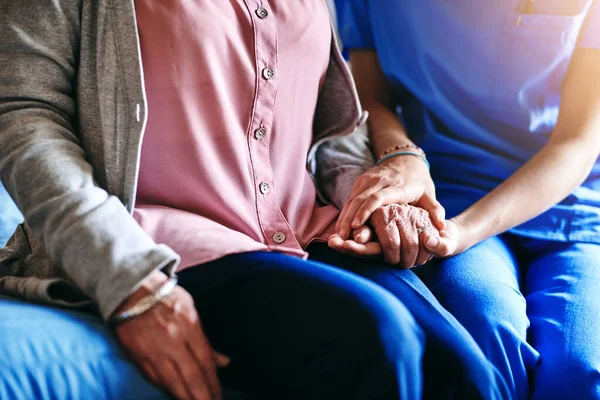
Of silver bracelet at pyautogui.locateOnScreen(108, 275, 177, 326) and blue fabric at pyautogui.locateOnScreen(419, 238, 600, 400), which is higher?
silver bracelet at pyautogui.locateOnScreen(108, 275, 177, 326)

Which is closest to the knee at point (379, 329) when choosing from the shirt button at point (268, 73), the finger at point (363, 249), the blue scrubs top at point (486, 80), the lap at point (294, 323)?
the lap at point (294, 323)

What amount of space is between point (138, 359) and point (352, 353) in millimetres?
255

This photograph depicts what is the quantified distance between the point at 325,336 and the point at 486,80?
645 mm

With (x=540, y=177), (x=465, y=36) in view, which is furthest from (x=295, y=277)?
(x=465, y=36)

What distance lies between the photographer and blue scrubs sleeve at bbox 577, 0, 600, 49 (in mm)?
1081

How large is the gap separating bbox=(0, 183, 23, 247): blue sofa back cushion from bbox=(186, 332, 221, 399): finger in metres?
0.57

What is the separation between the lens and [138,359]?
0.74 m

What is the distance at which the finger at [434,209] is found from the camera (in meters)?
0.97

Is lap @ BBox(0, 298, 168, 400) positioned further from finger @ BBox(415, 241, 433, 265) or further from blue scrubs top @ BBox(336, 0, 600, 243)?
blue scrubs top @ BBox(336, 0, 600, 243)

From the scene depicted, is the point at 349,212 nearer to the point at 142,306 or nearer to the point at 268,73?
the point at 268,73

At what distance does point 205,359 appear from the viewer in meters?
0.75

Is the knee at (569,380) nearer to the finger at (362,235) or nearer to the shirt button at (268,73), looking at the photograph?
the finger at (362,235)

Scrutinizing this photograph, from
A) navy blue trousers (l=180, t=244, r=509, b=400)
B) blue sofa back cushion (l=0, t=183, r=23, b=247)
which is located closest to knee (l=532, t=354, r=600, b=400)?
navy blue trousers (l=180, t=244, r=509, b=400)

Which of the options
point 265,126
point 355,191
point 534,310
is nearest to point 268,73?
point 265,126
